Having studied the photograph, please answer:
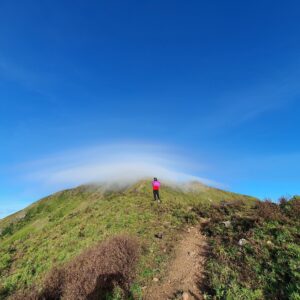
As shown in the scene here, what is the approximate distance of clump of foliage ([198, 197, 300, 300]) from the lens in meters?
9.30

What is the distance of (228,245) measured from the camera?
13.4m

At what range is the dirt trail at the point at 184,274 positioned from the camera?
10008 millimetres

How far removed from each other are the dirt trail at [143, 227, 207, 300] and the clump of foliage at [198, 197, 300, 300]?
518mm

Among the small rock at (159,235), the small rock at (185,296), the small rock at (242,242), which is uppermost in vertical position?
the small rock at (159,235)

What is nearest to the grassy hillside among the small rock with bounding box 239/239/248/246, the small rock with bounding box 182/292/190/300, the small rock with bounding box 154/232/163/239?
the small rock with bounding box 154/232/163/239

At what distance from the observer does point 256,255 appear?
11.6 meters

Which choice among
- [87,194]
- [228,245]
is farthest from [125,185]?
[228,245]

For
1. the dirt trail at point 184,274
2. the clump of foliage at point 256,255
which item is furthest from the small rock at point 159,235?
the clump of foliage at point 256,255

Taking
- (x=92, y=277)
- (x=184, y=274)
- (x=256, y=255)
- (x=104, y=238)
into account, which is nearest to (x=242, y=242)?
(x=256, y=255)

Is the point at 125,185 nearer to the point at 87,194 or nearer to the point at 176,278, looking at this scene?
the point at 87,194

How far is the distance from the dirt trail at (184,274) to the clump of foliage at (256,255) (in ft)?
1.70

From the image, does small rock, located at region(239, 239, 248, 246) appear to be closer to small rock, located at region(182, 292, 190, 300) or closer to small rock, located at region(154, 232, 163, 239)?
small rock, located at region(182, 292, 190, 300)

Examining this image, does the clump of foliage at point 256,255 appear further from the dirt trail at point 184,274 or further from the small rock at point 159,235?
the small rock at point 159,235

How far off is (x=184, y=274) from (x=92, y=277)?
13.7ft
